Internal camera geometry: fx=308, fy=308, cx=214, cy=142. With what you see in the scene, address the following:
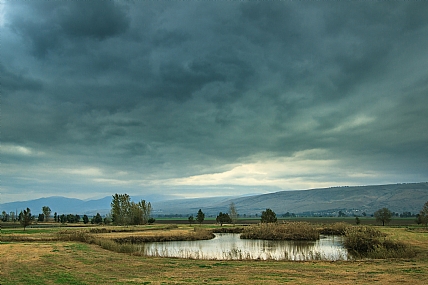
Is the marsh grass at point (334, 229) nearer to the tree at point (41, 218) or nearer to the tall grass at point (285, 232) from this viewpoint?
the tall grass at point (285, 232)

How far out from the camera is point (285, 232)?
53.9 metres

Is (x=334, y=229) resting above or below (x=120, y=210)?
below

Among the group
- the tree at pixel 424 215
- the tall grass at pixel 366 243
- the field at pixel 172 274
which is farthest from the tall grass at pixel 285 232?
the tree at pixel 424 215

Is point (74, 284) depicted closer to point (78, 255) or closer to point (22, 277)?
point (22, 277)

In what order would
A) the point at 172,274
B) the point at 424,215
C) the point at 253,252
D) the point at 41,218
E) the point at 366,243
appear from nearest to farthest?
the point at 172,274, the point at 253,252, the point at 366,243, the point at 424,215, the point at 41,218

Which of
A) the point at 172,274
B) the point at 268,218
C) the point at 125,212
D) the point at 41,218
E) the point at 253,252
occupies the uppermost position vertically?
the point at 172,274

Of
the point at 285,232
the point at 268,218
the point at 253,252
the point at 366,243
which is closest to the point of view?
the point at 253,252

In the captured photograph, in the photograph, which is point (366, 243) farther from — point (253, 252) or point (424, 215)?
point (424, 215)

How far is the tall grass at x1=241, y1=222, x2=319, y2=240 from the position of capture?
2058 inches

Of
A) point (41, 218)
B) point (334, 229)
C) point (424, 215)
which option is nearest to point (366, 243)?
point (334, 229)

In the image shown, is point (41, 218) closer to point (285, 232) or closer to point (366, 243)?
point (285, 232)

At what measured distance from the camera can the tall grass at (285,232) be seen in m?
52.3

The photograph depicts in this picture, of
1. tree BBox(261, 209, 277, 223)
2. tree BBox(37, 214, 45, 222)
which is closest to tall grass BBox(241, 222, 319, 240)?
tree BBox(261, 209, 277, 223)

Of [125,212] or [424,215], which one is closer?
[424,215]
